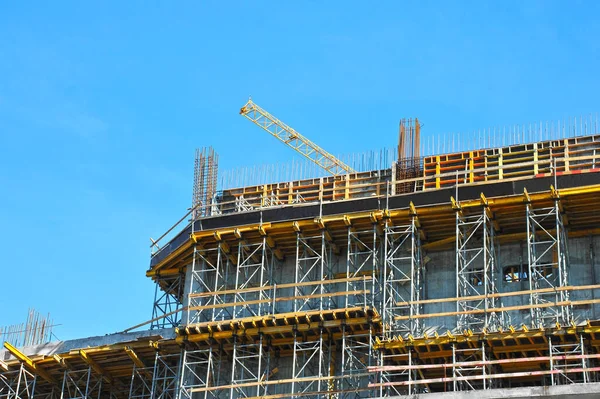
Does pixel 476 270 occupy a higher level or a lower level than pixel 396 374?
higher

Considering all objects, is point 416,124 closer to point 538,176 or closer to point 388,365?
point 538,176

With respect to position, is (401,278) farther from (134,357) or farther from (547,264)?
(134,357)

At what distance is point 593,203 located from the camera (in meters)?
50.5

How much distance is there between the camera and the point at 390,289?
171ft

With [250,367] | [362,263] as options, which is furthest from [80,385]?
[362,263]

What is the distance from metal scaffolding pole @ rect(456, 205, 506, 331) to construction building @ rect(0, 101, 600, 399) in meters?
0.08

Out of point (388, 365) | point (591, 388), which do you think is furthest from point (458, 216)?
point (591, 388)

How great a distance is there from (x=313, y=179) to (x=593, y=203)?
12872 millimetres

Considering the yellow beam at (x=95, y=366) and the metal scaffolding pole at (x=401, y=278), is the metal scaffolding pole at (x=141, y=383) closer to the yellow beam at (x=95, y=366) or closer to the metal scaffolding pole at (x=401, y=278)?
the yellow beam at (x=95, y=366)

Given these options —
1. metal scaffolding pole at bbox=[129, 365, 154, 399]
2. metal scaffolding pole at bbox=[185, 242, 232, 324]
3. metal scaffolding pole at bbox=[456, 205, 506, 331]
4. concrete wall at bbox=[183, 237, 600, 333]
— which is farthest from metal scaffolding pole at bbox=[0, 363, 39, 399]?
metal scaffolding pole at bbox=[456, 205, 506, 331]

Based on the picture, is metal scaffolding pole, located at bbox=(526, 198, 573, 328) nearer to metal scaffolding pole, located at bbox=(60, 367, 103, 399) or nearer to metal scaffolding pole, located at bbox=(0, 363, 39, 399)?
metal scaffolding pole, located at bbox=(60, 367, 103, 399)

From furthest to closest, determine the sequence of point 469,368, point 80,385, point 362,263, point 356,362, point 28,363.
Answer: point 80,385
point 28,363
point 362,263
point 356,362
point 469,368

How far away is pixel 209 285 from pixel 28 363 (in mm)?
9222

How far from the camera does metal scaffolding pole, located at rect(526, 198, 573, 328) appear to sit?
160ft
